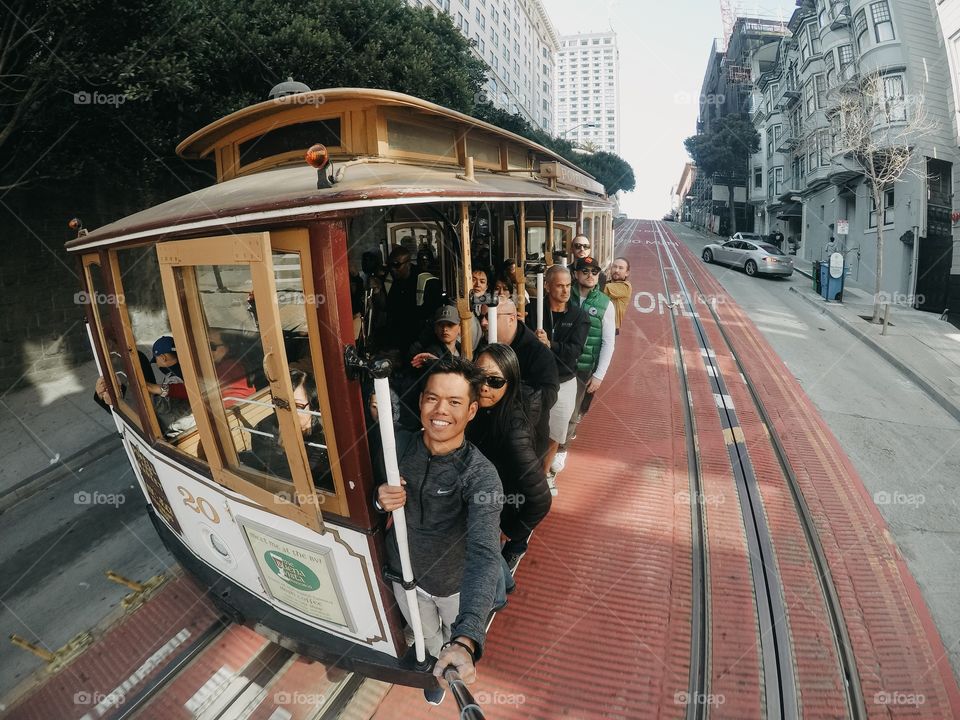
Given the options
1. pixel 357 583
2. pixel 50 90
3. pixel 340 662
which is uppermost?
pixel 50 90

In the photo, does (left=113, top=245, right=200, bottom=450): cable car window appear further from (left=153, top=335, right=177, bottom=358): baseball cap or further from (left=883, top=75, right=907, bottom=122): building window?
(left=883, top=75, right=907, bottom=122): building window

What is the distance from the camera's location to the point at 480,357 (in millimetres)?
2951

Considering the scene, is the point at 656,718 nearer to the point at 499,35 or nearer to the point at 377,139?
the point at 377,139

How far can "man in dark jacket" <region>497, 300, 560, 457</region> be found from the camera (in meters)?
3.50

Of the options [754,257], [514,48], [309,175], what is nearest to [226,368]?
[309,175]

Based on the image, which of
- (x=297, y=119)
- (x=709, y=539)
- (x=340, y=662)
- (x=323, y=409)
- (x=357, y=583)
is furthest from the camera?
(x=709, y=539)

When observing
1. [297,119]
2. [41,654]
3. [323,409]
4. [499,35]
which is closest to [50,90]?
[297,119]

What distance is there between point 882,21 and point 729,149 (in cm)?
2386

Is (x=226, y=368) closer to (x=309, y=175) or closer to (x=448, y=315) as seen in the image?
(x=309, y=175)

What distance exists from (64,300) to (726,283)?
18.4 m

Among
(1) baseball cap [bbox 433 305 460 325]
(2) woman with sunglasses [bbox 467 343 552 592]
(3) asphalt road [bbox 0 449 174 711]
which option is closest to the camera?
(2) woman with sunglasses [bbox 467 343 552 592]
